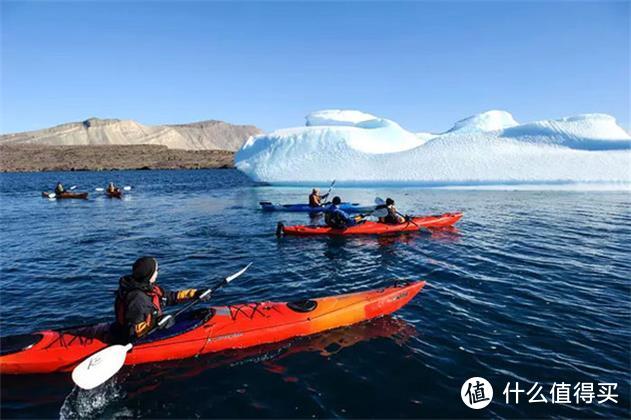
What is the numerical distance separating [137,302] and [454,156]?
86.4 ft

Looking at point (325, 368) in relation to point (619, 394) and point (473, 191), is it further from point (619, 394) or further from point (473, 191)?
point (473, 191)

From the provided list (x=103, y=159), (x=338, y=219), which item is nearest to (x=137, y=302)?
(x=338, y=219)

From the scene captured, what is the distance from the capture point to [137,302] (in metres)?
4.97

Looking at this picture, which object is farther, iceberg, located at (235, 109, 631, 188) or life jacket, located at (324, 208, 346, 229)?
iceberg, located at (235, 109, 631, 188)

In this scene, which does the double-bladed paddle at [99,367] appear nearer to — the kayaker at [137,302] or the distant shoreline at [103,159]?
the kayaker at [137,302]

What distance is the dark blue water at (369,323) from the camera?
4.50 metres

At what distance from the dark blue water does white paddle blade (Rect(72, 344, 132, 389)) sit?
38 cm

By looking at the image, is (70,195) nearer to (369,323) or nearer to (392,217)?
(392,217)

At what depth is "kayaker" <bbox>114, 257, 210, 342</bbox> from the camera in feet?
16.2

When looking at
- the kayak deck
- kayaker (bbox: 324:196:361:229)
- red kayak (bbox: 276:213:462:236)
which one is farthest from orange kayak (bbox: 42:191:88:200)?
kayaker (bbox: 324:196:361:229)

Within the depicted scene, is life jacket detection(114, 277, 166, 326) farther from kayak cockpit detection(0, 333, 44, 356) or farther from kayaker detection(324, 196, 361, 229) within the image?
kayaker detection(324, 196, 361, 229)

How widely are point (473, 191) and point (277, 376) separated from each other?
24.8m

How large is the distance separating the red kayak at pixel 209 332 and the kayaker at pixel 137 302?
0.25m

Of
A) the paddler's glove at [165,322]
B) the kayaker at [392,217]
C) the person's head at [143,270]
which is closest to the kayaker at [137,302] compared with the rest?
the person's head at [143,270]
